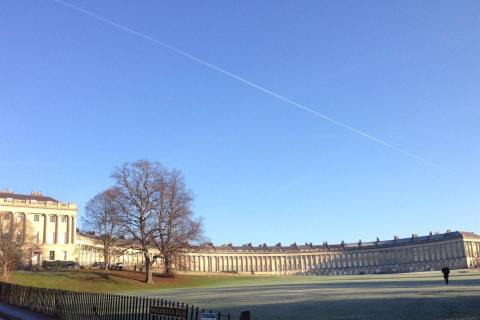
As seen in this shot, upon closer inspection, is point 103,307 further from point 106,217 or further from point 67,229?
point 67,229

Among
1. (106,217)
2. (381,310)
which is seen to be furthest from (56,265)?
(381,310)

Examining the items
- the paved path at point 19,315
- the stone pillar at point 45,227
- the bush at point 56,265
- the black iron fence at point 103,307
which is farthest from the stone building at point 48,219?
the black iron fence at point 103,307

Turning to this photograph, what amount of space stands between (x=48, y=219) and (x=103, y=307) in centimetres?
11852

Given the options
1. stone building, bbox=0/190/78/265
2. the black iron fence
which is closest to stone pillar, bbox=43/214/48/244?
stone building, bbox=0/190/78/265

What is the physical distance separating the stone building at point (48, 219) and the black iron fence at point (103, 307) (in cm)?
10220

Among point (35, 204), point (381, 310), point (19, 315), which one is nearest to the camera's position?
point (381, 310)

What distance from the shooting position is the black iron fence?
1816cm

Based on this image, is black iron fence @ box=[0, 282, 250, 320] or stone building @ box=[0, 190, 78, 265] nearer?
black iron fence @ box=[0, 282, 250, 320]

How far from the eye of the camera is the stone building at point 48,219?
126000mm

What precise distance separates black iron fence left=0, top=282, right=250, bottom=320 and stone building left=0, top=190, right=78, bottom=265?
102199 millimetres

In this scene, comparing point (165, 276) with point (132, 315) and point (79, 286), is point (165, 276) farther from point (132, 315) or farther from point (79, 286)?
point (132, 315)

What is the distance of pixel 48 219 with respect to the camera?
132 meters

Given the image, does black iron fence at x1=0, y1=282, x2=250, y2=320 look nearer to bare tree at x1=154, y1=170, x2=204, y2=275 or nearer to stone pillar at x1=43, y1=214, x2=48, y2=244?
bare tree at x1=154, y1=170, x2=204, y2=275

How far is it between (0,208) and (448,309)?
12058cm
